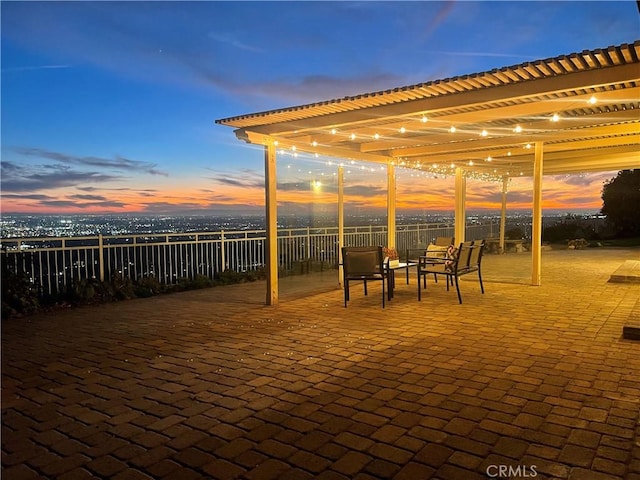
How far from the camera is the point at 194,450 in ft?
8.06

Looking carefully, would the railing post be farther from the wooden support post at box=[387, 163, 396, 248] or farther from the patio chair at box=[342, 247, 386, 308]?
the patio chair at box=[342, 247, 386, 308]

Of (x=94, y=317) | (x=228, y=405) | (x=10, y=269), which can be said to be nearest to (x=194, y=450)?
(x=228, y=405)

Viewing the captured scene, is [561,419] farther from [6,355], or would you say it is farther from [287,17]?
[287,17]

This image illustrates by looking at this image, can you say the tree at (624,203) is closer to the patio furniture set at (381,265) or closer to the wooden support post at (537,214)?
the wooden support post at (537,214)

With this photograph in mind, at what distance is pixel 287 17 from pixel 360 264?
13.8ft

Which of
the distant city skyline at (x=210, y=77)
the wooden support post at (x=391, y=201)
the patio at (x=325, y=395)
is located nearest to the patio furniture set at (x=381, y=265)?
the patio at (x=325, y=395)

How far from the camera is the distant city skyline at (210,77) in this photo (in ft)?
23.0

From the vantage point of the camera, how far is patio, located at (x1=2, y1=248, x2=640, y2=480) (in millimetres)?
2316

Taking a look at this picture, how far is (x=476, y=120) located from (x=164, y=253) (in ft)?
19.4

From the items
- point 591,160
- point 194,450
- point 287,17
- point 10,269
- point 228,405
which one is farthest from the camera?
point 591,160

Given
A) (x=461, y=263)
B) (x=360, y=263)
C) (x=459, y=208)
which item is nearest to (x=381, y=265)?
(x=360, y=263)

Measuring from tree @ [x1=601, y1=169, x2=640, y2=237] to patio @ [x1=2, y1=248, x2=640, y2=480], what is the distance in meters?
16.1

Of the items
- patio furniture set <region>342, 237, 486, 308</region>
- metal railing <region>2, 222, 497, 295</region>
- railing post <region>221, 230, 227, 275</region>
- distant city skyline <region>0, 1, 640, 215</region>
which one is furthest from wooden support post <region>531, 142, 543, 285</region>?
railing post <region>221, 230, 227, 275</region>

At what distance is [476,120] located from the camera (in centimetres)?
616
